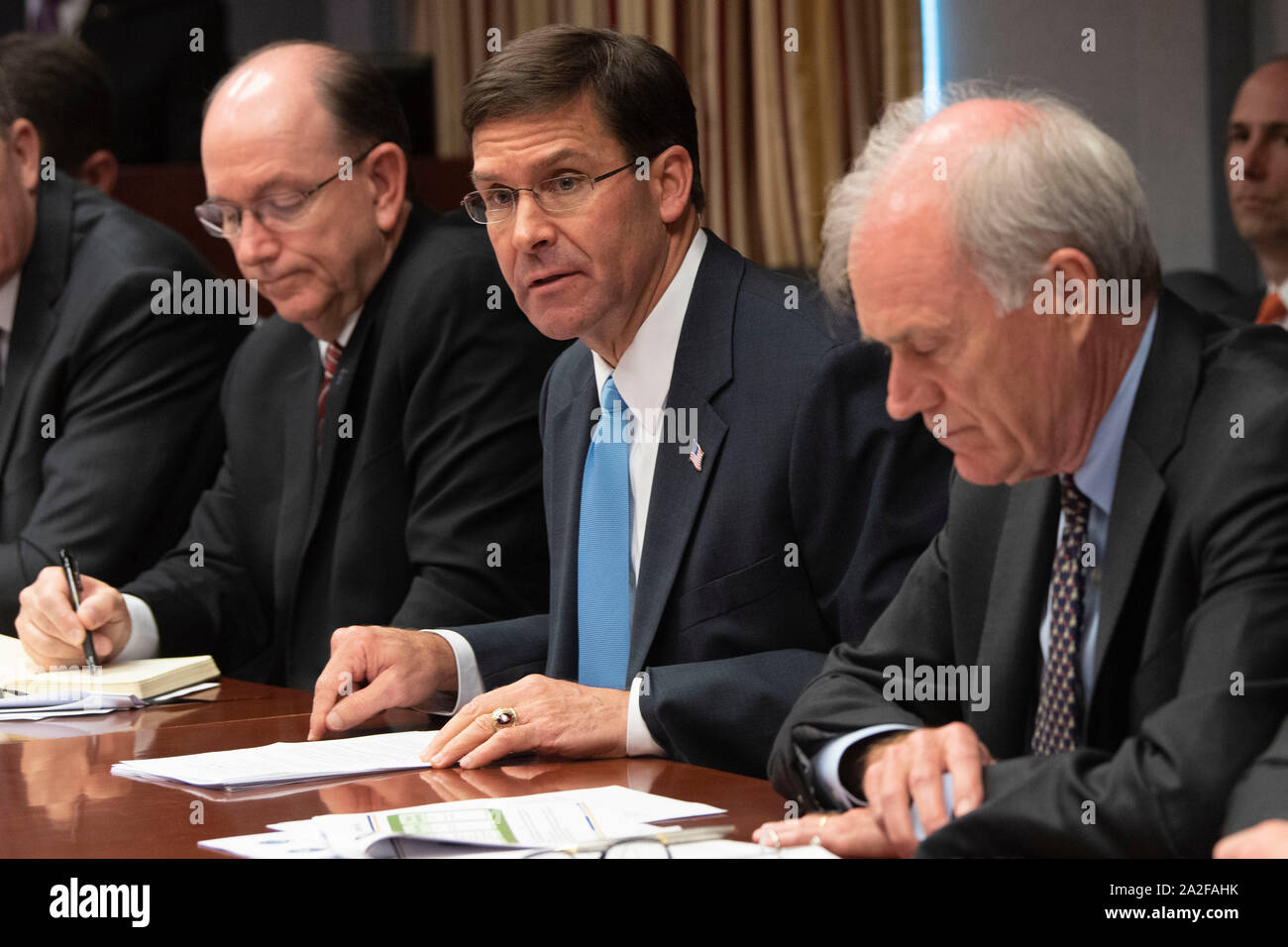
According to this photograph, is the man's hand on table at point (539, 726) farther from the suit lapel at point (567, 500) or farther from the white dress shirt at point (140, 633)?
the white dress shirt at point (140, 633)

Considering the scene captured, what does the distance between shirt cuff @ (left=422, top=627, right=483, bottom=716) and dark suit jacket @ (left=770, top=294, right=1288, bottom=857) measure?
70cm

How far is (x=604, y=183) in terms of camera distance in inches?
104

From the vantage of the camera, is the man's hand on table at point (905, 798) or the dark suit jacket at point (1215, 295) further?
the dark suit jacket at point (1215, 295)

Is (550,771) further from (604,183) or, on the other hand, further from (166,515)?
(166,515)

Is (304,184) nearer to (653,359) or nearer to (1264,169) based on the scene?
(653,359)

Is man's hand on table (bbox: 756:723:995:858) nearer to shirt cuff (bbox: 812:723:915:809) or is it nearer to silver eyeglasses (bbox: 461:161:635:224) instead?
shirt cuff (bbox: 812:723:915:809)

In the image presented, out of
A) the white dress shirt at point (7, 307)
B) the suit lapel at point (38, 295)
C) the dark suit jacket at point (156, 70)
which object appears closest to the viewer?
the suit lapel at point (38, 295)

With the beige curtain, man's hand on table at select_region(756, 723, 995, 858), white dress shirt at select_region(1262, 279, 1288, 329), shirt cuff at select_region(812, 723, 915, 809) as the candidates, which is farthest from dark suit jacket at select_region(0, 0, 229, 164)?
man's hand on table at select_region(756, 723, 995, 858)

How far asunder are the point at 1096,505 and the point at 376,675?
3.67 ft

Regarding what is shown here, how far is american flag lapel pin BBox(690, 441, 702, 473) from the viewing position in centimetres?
251

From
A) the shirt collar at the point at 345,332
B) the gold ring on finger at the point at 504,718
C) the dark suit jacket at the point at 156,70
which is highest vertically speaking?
the dark suit jacket at the point at 156,70

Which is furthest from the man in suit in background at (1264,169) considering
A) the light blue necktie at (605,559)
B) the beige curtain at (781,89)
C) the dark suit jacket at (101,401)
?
the dark suit jacket at (101,401)

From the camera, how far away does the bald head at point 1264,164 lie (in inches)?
188

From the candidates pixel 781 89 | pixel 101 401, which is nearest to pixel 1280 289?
pixel 781 89
